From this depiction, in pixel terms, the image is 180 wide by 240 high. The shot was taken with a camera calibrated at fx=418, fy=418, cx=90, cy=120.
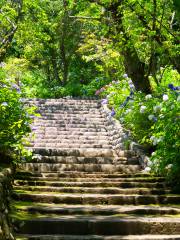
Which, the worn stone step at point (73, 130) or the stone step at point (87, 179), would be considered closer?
the stone step at point (87, 179)

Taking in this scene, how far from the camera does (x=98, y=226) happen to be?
16.7ft

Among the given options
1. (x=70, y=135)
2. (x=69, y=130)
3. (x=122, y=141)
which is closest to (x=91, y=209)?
(x=122, y=141)

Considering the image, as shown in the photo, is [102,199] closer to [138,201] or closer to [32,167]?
[138,201]

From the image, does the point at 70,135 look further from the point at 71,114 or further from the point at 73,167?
the point at 73,167

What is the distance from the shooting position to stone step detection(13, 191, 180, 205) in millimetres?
6410

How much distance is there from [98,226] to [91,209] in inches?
28.3

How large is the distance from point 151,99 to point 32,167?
9.83ft

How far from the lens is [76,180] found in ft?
25.2

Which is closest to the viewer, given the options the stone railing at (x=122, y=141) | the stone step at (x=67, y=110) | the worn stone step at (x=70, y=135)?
the stone railing at (x=122, y=141)

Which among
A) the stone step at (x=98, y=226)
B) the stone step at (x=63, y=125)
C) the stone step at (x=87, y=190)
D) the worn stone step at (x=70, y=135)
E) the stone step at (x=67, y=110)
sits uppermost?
the stone step at (x=67, y=110)

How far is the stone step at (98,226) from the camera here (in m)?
5.04

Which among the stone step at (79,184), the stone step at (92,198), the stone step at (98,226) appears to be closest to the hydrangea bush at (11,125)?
the stone step at (79,184)

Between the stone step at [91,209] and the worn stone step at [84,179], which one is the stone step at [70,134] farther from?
the stone step at [91,209]

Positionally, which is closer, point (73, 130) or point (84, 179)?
point (84, 179)
